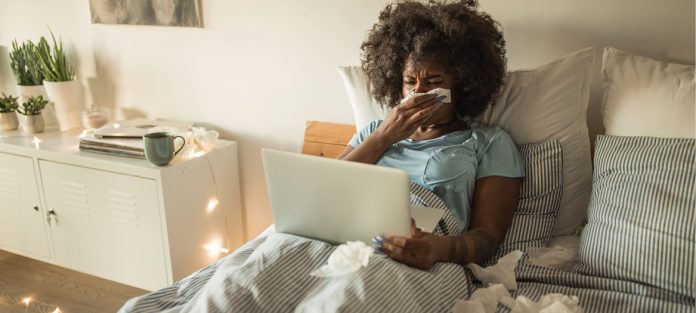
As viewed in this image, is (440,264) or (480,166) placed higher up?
(480,166)

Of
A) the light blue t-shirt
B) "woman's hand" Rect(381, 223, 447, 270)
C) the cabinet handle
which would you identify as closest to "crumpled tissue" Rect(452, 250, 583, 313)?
"woman's hand" Rect(381, 223, 447, 270)

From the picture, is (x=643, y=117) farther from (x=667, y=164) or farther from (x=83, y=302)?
(x=83, y=302)

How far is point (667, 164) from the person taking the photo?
47.1 inches

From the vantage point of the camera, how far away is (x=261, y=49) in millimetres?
2049

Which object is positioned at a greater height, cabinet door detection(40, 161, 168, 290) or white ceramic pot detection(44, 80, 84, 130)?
white ceramic pot detection(44, 80, 84, 130)

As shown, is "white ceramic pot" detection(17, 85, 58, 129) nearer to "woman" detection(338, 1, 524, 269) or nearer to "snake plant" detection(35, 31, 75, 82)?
"snake plant" detection(35, 31, 75, 82)

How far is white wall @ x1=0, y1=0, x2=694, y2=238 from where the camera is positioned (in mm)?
1567

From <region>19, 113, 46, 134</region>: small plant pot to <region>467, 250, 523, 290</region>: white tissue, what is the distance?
73.4 inches

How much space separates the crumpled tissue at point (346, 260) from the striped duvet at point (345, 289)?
0.01 metres

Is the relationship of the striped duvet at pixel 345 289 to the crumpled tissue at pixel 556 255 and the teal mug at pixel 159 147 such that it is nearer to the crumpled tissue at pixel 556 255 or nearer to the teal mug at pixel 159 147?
the crumpled tissue at pixel 556 255

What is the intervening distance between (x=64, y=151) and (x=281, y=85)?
835 mm

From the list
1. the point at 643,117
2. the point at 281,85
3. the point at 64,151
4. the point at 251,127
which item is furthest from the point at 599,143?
the point at 64,151

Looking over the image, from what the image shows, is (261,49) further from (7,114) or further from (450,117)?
(7,114)

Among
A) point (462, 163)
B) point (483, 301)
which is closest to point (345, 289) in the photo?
point (483, 301)
